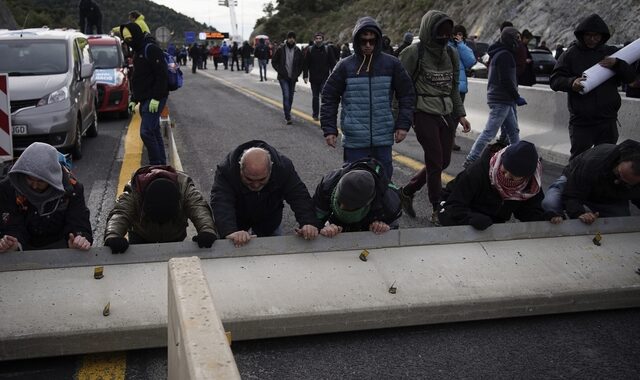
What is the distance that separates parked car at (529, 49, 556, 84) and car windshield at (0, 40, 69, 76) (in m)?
15.8

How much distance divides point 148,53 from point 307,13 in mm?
71413

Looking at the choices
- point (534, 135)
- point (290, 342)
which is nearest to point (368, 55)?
point (290, 342)

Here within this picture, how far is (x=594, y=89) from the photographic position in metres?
6.55

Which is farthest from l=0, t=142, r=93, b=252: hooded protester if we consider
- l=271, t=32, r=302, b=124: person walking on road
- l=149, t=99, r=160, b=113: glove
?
l=271, t=32, r=302, b=124: person walking on road

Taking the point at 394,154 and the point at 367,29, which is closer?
the point at 367,29

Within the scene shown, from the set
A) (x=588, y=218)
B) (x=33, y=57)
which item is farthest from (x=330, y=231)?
(x=33, y=57)

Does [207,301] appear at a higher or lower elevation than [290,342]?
higher

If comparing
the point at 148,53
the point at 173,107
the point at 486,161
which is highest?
the point at 148,53

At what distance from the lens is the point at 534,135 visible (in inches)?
424

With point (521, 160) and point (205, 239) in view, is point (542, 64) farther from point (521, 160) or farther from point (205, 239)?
point (205, 239)

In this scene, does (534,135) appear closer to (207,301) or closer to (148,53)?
(148,53)

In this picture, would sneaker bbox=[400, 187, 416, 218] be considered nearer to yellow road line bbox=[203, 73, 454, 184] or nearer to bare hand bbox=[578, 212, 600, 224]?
yellow road line bbox=[203, 73, 454, 184]

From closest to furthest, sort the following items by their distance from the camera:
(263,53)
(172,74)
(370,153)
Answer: (370,153), (172,74), (263,53)

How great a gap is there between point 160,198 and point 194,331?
2434 millimetres
